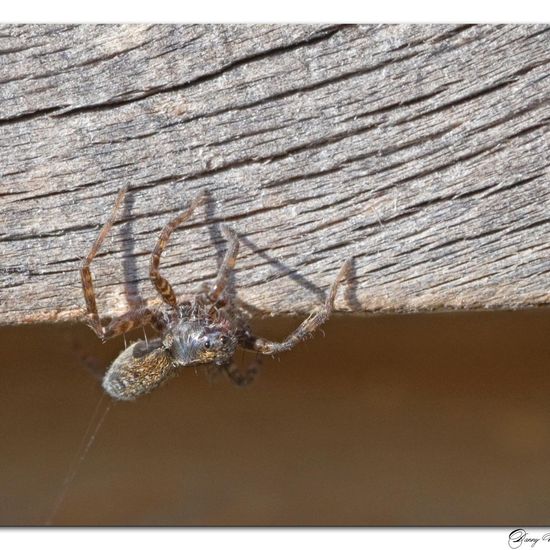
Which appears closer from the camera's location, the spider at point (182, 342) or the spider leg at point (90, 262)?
the spider leg at point (90, 262)

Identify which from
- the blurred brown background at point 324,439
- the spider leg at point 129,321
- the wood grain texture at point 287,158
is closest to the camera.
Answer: the wood grain texture at point 287,158

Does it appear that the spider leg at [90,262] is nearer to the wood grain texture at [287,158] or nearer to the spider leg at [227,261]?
the wood grain texture at [287,158]

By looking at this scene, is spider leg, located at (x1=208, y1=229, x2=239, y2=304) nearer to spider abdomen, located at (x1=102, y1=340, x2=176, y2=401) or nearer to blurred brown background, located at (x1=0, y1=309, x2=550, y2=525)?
blurred brown background, located at (x1=0, y1=309, x2=550, y2=525)

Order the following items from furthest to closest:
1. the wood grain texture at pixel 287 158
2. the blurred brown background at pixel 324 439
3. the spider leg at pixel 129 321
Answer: the blurred brown background at pixel 324 439, the spider leg at pixel 129 321, the wood grain texture at pixel 287 158

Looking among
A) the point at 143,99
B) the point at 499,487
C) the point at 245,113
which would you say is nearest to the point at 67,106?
the point at 143,99

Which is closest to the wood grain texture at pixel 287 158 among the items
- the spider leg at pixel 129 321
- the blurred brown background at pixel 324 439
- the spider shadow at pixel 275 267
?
the spider shadow at pixel 275 267
